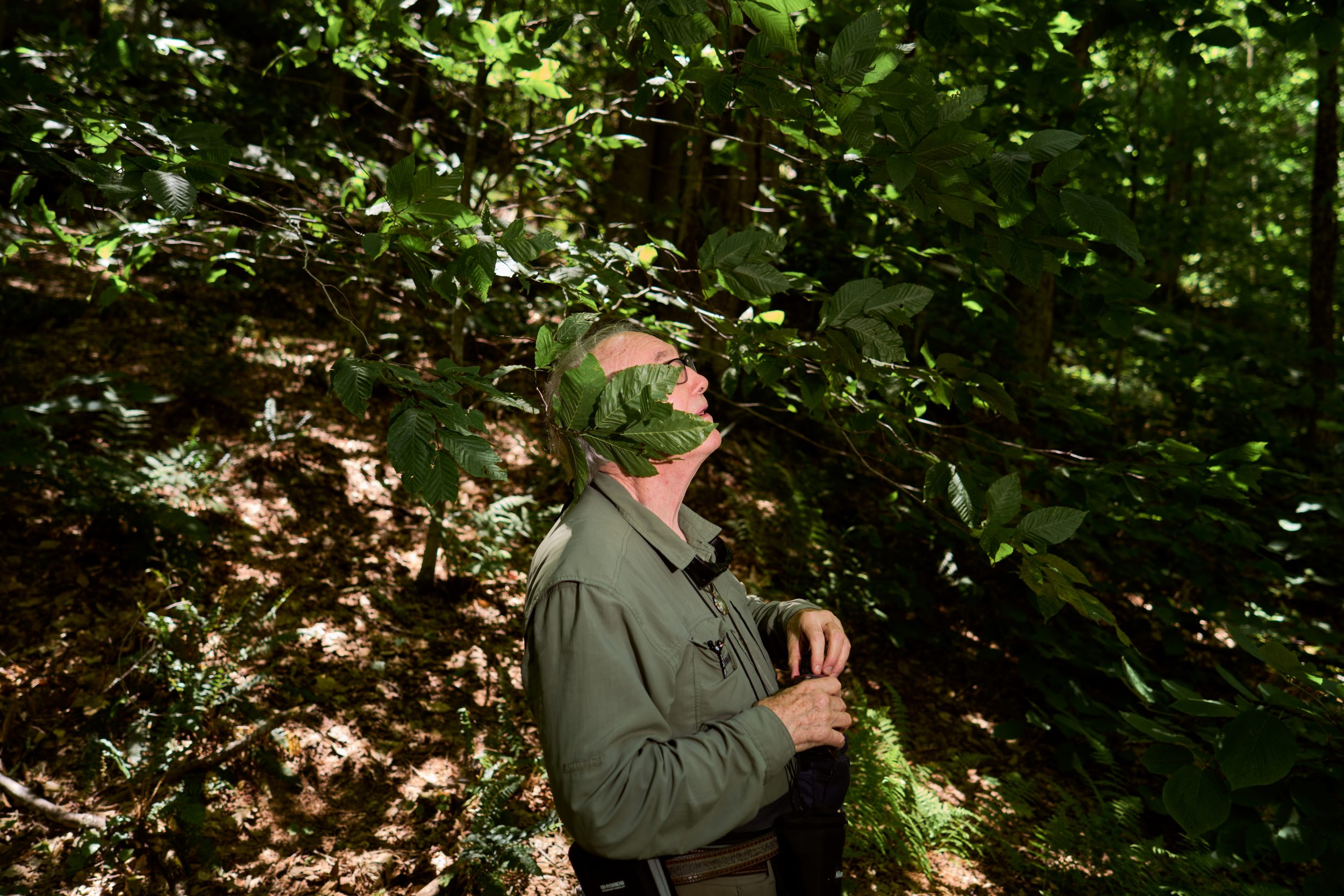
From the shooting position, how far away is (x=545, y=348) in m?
1.52

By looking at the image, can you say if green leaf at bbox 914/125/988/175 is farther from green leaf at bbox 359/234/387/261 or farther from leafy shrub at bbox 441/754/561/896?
leafy shrub at bbox 441/754/561/896

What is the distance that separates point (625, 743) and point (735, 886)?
54 cm

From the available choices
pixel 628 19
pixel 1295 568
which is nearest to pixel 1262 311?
pixel 1295 568

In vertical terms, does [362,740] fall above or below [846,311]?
below

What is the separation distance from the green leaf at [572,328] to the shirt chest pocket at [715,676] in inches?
27.9

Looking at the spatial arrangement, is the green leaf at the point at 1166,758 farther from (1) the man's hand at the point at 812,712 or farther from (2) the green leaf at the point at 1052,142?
(2) the green leaf at the point at 1052,142

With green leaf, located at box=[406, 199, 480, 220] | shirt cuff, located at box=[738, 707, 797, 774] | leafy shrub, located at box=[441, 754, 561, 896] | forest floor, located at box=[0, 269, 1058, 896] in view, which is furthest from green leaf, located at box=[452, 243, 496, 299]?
forest floor, located at box=[0, 269, 1058, 896]

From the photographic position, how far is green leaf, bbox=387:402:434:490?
1336 millimetres

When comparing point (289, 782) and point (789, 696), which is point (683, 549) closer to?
point (789, 696)

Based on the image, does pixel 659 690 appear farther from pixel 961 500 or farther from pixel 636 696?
pixel 961 500

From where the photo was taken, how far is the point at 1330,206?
8.48m

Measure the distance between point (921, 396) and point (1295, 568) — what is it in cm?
563

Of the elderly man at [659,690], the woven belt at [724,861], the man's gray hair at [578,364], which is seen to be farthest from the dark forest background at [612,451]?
the woven belt at [724,861]

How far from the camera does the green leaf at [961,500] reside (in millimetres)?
2094
